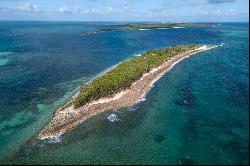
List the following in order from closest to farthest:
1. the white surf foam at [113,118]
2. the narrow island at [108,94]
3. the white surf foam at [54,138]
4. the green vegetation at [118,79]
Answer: the white surf foam at [54,138], the narrow island at [108,94], the white surf foam at [113,118], the green vegetation at [118,79]

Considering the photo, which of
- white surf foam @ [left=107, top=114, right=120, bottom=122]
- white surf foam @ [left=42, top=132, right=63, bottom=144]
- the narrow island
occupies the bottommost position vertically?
white surf foam @ [left=42, top=132, right=63, bottom=144]

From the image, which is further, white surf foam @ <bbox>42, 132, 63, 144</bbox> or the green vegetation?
the green vegetation

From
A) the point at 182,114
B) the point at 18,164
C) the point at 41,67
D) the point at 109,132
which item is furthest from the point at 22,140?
the point at 41,67

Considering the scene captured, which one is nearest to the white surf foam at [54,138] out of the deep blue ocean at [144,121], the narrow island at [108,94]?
the deep blue ocean at [144,121]

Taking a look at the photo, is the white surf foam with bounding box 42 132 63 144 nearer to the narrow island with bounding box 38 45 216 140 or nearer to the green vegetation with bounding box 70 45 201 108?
the narrow island with bounding box 38 45 216 140

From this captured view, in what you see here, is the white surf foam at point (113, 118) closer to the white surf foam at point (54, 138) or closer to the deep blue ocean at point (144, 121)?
the deep blue ocean at point (144, 121)

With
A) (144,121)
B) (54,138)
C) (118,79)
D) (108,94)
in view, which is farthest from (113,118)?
(118,79)

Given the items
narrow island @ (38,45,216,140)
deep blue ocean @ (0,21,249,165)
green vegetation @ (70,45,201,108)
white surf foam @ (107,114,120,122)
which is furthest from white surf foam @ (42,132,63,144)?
green vegetation @ (70,45,201,108)
